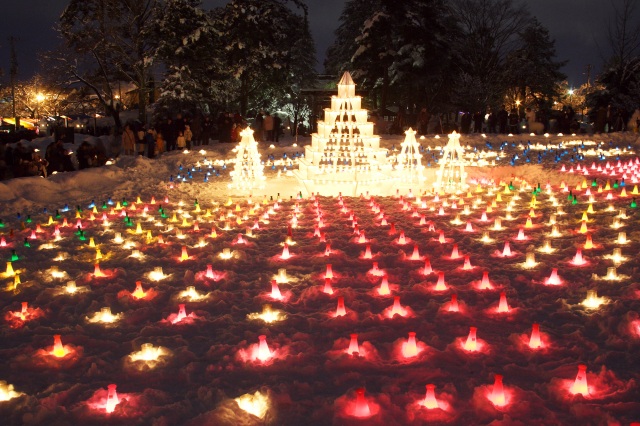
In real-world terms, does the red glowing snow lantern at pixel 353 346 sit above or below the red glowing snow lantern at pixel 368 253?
below

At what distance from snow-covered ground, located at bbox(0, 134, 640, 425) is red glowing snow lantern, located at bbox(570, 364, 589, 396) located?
75 millimetres

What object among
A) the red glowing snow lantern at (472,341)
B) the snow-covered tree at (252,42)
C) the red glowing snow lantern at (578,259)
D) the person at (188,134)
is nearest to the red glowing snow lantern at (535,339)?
the red glowing snow lantern at (472,341)

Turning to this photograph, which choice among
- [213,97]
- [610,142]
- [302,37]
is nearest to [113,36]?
[213,97]

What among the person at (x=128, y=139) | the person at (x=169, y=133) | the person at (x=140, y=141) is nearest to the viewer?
the person at (x=128, y=139)

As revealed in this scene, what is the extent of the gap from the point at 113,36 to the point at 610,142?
873 inches

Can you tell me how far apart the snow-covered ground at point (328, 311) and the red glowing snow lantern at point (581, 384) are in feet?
0.25

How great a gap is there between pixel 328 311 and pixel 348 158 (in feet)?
29.9

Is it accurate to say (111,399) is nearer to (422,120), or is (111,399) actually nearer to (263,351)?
(263,351)

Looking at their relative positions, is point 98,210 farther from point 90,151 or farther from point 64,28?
point 64,28

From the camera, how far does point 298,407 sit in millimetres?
4258

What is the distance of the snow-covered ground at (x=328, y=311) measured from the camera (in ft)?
14.1

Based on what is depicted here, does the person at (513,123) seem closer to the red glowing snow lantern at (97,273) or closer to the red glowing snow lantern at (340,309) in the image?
the red glowing snow lantern at (340,309)

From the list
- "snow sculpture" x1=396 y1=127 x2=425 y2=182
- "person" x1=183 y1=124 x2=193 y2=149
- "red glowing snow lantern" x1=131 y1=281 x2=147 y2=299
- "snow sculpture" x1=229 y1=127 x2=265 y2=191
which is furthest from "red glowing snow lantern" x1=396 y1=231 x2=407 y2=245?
"person" x1=183 y1=124 x2=193 y2=149

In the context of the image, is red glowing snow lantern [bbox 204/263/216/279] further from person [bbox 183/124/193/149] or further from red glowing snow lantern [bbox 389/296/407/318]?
person [bbox 183/124/193/149]
